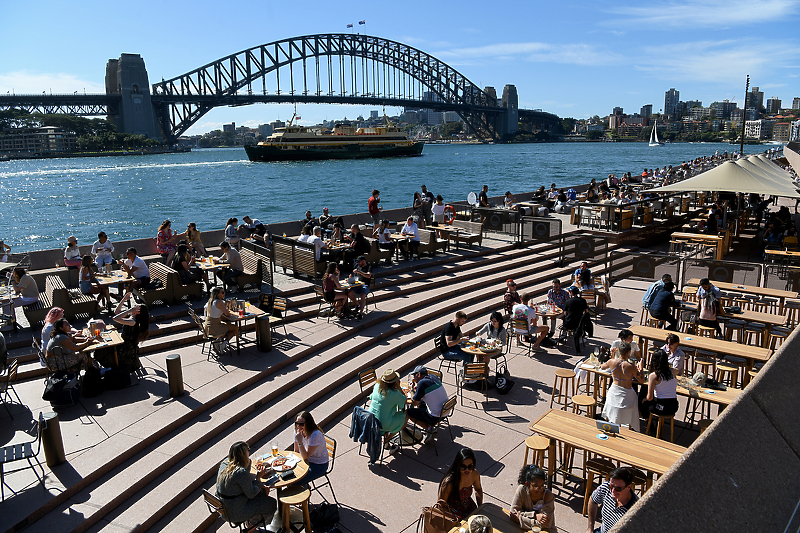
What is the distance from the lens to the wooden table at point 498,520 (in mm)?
4141

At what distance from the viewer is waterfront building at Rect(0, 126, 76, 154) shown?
140m

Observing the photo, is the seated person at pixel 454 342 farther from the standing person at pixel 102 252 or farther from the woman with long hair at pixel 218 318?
the standing person at pixel 102 252

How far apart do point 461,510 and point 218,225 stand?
34.8 meters

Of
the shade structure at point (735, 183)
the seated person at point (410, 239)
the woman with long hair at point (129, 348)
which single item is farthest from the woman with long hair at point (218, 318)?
the shade structure at point (735, 183)

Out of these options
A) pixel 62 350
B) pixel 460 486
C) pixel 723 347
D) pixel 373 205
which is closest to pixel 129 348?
pixel 62 350

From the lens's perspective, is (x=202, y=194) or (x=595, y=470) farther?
(x=202, y=194)

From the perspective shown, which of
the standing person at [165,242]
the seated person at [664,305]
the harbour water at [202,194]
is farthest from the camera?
the harbour water at [202,194]

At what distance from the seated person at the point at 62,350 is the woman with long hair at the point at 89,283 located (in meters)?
2.77

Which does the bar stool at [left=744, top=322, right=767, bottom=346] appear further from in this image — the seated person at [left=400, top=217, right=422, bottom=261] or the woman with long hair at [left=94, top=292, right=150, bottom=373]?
the woman with long hair at [left=94, top=292, right=150, bottom=373]

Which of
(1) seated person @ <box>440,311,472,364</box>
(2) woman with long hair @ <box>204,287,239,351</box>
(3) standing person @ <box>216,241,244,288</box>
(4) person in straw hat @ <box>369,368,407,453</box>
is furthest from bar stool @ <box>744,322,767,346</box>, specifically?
(3) standing person @ <box>216,241,244,288</box>

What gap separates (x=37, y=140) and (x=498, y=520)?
16963cm

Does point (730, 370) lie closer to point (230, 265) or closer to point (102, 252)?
point (230, 265)

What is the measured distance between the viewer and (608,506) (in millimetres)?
4270

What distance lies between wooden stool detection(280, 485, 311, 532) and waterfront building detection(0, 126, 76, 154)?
6497 inches
